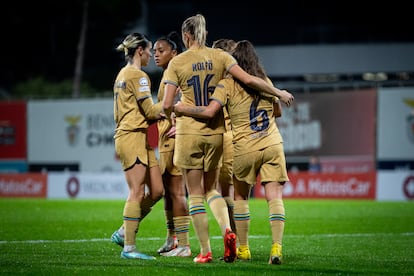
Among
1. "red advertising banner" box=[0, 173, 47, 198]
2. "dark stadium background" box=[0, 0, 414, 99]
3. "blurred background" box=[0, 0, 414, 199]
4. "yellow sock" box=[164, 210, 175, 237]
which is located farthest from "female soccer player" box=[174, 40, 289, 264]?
"dark stadium background" box=[0, 0, 414, 99]

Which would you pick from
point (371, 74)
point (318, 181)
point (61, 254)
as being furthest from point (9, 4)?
point (61, 254)

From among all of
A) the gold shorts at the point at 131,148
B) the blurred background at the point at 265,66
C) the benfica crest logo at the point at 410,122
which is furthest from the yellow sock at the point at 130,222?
the benfica crest logo at the point at 410,122

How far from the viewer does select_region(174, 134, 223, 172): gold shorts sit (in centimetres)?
877

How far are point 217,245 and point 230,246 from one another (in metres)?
2.78

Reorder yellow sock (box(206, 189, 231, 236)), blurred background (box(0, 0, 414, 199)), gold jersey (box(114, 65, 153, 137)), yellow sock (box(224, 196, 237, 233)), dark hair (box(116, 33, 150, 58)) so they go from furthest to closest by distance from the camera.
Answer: blurred background (box(0, 0, 414, 199))
yellow sock (box(224, 196, 237, 233))
dark hair (box(116, 33, 150, 58))
gold jersey (box(114, 65, 153, 137))
yellow sock (box(206, 189, 231, 236))

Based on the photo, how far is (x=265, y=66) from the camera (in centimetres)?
4369

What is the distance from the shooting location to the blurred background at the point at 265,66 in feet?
115

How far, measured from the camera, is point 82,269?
822 cm

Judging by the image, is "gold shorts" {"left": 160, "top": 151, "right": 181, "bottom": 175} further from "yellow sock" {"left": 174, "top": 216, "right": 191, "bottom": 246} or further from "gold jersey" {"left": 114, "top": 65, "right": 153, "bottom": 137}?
"gold jersey" {"left": 114, "top": 65, "right": 153, "bottom": 137}

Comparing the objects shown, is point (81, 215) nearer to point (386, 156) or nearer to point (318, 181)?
point (318, 181)

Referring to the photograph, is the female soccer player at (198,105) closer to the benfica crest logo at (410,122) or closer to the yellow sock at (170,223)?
the yellow sock at (170,223)

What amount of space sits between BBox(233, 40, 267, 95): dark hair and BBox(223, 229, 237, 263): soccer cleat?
5.04 feet

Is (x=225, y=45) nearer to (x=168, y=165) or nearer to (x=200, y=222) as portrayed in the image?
(x=168, y=165)

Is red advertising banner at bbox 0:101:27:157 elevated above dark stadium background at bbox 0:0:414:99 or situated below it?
below
